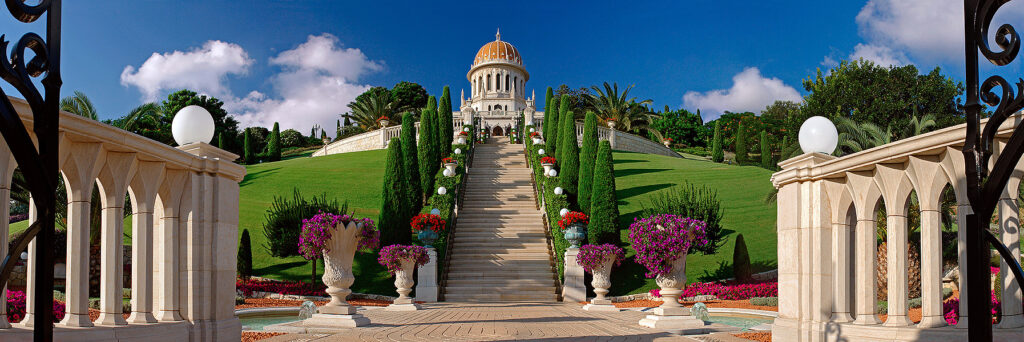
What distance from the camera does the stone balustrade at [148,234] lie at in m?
5.49

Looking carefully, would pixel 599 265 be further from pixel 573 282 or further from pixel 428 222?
pixel 428 222

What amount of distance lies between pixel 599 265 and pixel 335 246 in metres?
5.97

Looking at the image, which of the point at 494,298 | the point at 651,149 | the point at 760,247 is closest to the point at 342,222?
the point at 494,298

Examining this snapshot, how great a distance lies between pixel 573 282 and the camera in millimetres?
18359

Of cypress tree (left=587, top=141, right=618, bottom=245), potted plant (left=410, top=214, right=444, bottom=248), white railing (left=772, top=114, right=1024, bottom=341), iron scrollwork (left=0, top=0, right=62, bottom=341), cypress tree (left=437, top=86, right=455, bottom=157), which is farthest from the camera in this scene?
cypress tree (left=437, top=86, right=455, bottom=157)

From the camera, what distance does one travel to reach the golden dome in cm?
6944

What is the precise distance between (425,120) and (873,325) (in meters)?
25.0

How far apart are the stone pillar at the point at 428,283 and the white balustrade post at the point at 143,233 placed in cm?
1187

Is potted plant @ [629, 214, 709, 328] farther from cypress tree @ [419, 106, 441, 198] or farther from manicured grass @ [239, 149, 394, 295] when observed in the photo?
cypress tree @ [419, 106, 441, 198]

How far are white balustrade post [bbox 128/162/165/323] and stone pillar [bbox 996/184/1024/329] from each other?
6818 mm

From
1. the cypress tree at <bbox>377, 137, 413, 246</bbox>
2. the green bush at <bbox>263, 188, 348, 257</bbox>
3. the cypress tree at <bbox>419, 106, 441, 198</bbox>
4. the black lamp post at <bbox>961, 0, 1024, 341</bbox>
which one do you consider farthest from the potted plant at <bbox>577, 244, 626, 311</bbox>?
the cypress tree at <bbox>419, 106, 441, 198</bbox>

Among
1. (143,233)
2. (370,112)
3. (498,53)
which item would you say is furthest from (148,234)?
(498,53)

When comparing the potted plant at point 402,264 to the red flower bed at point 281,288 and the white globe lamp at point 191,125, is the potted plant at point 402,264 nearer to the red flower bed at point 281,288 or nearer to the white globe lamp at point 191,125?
the red flower bed at point 281,288

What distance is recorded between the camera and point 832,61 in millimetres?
38812
